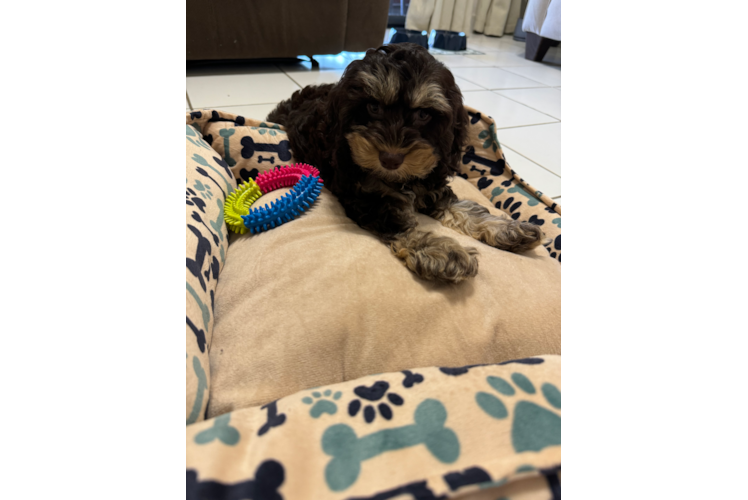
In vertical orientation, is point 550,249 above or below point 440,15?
below

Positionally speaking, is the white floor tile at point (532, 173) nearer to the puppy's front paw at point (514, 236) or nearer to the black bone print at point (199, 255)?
the puppy's front paw at point (514, 236)

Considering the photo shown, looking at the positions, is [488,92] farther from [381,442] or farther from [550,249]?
[381,442]

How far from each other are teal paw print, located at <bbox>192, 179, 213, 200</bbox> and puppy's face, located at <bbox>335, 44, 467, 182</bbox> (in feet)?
1.72

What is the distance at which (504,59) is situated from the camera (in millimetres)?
5559

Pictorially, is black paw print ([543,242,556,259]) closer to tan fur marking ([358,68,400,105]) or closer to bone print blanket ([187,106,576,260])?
bone print blanket ([187,106,576,260])

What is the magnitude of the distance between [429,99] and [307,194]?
540 millimetres

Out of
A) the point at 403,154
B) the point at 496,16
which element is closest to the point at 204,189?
the point at 403,154

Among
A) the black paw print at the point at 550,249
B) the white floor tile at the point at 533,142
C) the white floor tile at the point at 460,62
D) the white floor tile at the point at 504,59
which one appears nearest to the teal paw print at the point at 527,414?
the black paw print at the point at 550,249

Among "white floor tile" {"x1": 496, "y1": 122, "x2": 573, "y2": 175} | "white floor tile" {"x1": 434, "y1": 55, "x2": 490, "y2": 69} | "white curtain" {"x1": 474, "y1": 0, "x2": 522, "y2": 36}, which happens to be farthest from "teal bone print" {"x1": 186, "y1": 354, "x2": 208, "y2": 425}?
"white curtain" {"x1": 474, "y1": 0, "x2": 522, "y2": 36}

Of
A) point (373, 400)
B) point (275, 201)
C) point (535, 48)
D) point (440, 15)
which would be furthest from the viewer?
point (440, 15)

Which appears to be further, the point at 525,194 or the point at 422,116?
the point at 525,194

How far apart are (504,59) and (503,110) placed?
2518 mm

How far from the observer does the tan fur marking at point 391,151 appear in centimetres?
133
